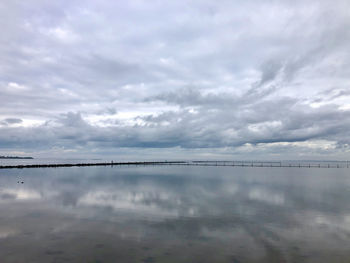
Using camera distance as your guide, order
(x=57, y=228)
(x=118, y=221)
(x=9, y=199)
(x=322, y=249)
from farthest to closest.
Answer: (x=9, y=199) < (x=118, y=221) < (x=57, y=228) < (x=322, y=249)

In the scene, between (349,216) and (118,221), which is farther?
(349,216)

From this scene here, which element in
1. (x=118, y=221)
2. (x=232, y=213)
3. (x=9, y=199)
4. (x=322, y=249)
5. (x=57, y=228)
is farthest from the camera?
(x=9, y=199)

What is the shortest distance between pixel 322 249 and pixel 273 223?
18.3 ft

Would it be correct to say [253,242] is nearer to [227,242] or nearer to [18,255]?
[227,242]

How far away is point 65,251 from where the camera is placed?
13820 millimetres

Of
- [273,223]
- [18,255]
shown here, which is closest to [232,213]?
[273,223]

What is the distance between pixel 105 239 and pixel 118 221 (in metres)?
4.45

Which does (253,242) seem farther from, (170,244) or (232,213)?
(232,213)

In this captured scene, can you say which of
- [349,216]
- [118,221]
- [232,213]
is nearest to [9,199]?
[118,221]

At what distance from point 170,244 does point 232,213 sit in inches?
413

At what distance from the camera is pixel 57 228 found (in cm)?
1811

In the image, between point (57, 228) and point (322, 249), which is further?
point (57, 228)

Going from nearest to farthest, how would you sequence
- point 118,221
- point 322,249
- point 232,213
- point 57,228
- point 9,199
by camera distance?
point 322,249 → point 57,228 → point 118,221 → point 232,213 → point 9,199

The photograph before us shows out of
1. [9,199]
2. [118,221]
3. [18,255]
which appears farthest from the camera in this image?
[9,199]
